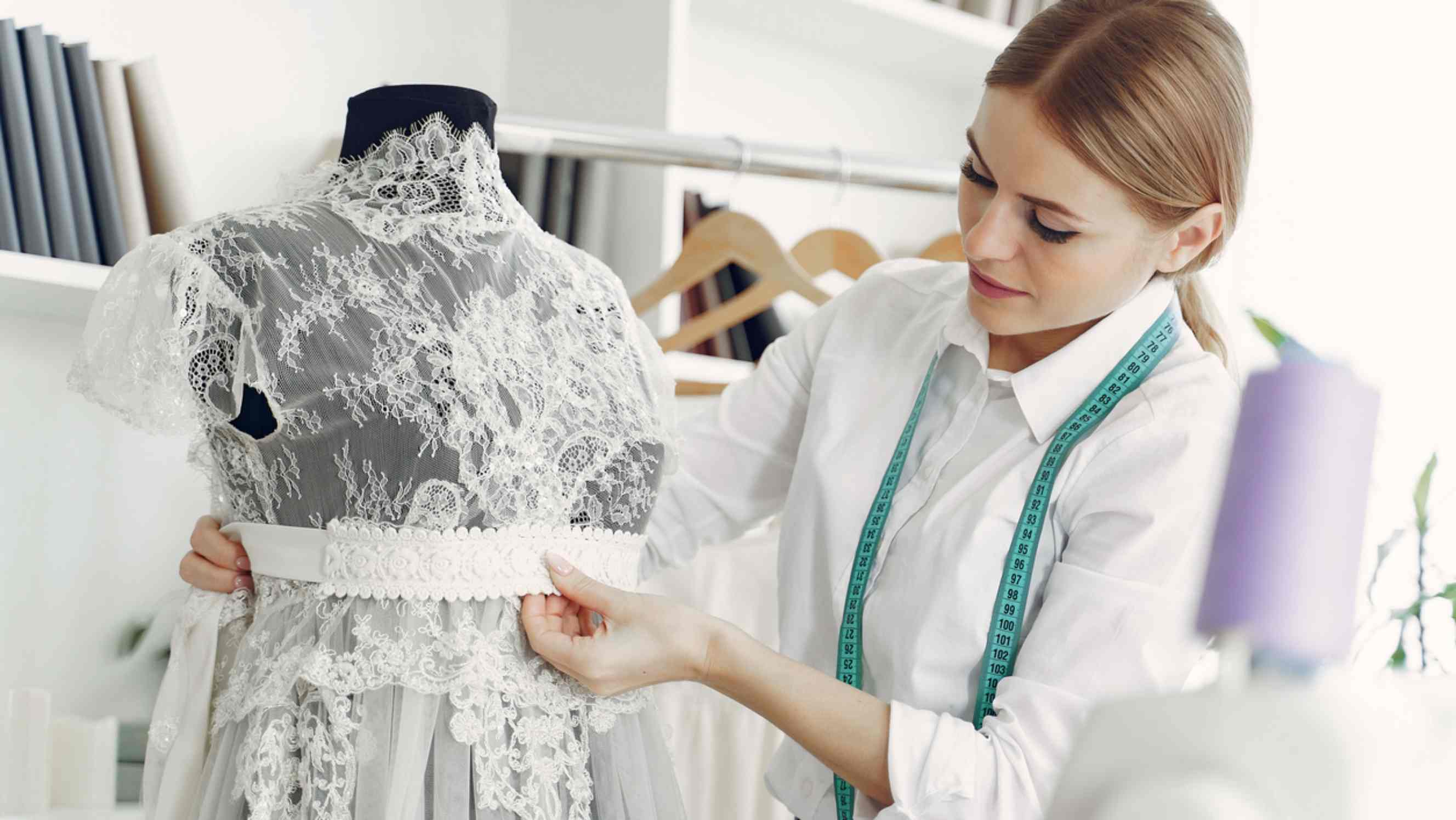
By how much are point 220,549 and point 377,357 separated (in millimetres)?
217

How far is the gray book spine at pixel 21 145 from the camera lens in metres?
1.44

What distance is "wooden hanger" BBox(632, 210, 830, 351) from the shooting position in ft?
5.92

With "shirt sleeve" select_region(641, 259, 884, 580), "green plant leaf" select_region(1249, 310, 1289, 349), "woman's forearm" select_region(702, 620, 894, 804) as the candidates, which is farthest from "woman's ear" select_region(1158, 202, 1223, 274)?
"green plant leaf" select_region(1249, 310, 1289, 349)

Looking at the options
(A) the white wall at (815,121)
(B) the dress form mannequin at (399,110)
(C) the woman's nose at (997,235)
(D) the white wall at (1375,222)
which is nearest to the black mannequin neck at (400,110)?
(B) the dress form mannequin at (399,110)

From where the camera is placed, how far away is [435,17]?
2180 millimetres

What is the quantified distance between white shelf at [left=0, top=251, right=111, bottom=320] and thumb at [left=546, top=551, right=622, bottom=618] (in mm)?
682

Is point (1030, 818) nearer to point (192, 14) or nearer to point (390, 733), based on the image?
point (390, 733)

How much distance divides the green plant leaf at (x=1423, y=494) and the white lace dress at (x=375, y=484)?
50.5 inches

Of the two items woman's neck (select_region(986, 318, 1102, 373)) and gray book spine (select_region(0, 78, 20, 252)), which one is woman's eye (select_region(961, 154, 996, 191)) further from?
gray book spine (select_region(0, 78, 20, 252))

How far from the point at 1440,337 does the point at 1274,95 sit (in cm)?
60

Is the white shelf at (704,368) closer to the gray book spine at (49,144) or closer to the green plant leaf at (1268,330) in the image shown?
the green plant leaf at (1268,330)

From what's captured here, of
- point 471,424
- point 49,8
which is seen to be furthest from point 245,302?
point 49,8

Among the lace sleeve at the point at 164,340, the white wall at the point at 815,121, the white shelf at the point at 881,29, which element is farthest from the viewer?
the white wall at the point at 815,121

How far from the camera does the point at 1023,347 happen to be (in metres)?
1.29
